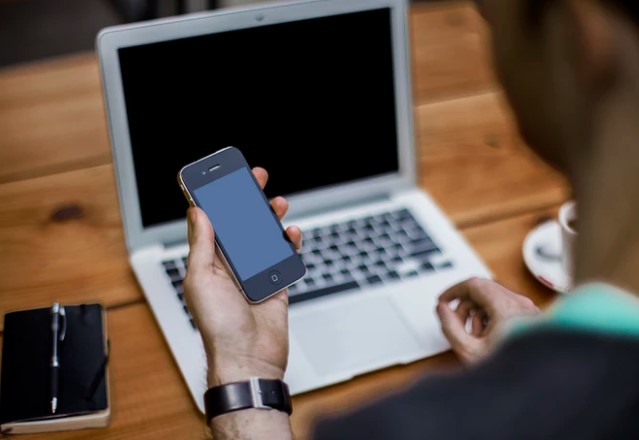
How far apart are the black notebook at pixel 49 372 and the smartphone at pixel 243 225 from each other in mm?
174

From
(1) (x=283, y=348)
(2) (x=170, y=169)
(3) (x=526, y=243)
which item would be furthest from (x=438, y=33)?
(1) (x=283, y=348)

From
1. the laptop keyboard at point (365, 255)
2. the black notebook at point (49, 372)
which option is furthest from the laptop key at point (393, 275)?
the black notebook at point (49, 372)

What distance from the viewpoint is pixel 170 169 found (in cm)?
116

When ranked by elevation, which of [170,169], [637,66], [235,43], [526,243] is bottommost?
[526,243]

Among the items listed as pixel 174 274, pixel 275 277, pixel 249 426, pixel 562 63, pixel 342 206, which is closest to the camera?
pixel 562 63

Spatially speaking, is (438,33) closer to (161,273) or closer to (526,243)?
(526,243)

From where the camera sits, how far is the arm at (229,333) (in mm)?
932

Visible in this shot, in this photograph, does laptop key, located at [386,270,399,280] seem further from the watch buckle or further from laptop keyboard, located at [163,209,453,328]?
the watch buckle

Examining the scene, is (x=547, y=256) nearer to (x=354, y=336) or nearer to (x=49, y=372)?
(x=354, y=336)

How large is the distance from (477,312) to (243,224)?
0.94 feet

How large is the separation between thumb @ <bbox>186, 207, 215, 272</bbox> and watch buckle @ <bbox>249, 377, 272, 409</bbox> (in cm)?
13

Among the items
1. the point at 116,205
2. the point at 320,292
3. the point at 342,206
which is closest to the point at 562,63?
the point at 320,292

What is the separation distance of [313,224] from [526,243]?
0.27 meters

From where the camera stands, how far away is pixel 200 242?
989 millimetres
